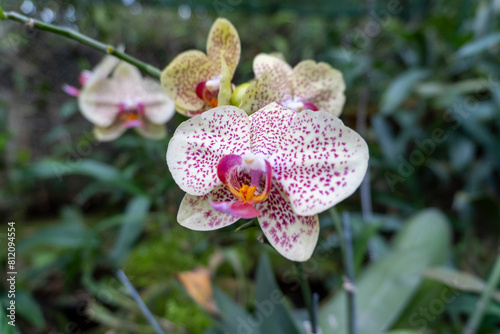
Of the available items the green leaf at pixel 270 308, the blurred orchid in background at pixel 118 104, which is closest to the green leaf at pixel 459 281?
the green leaf at pixel 270 308

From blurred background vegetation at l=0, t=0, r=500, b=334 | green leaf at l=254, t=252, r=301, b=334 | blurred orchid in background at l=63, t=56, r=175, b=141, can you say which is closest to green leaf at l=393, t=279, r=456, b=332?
blurred background vegetation at l=0, t=0, r=500, b=334

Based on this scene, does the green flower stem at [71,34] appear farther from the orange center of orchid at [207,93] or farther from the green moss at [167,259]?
the green moss at [167,259]

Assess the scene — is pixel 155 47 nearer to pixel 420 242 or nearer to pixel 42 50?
pixel 42 50

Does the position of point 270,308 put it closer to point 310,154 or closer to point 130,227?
point 310,154

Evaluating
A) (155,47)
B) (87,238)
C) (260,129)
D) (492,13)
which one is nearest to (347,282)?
(260,129)

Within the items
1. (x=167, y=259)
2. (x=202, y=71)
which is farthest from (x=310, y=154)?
(x=167, y=259)
